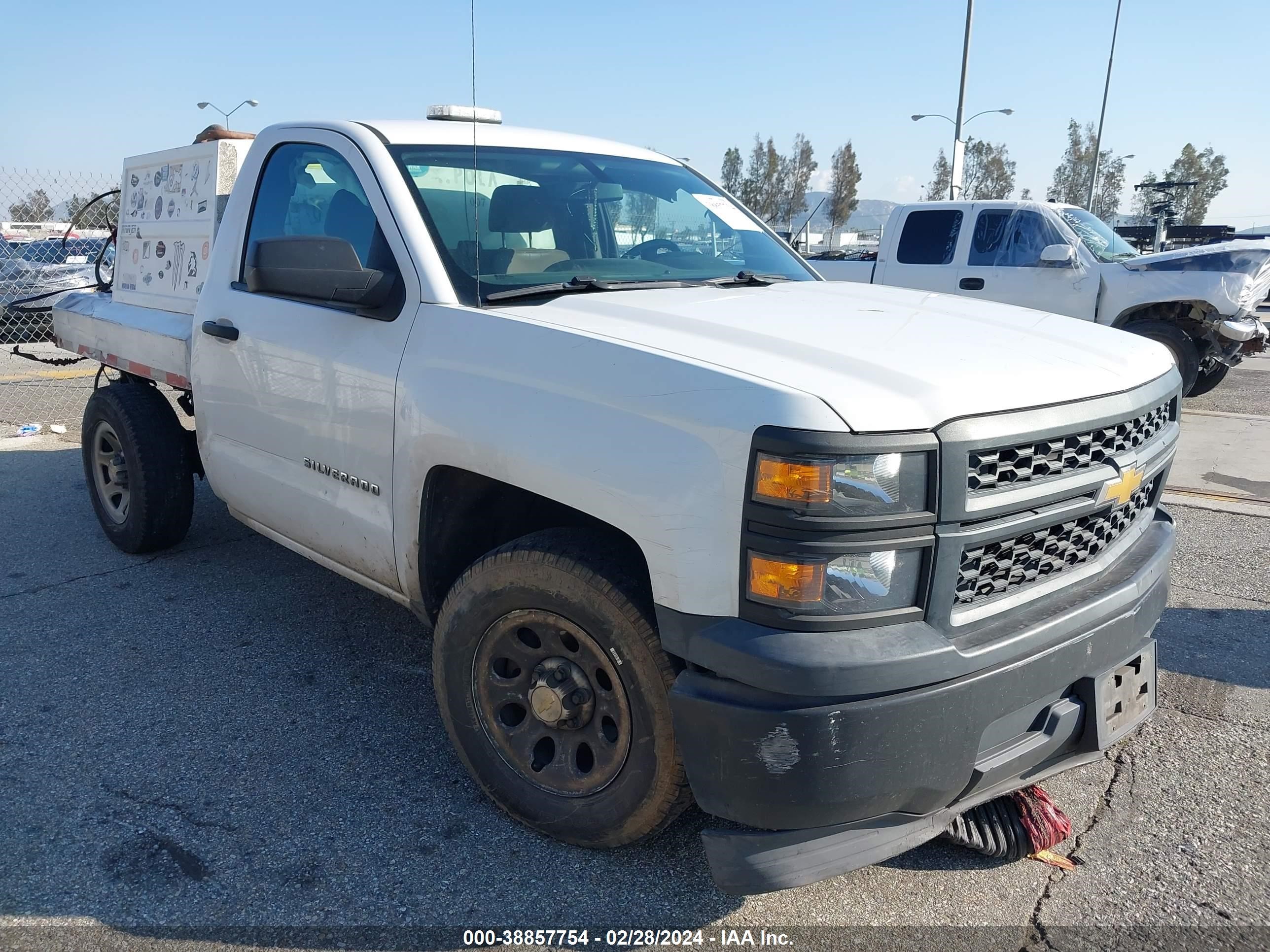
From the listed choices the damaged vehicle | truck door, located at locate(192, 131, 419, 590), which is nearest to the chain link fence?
the damaged vehicle

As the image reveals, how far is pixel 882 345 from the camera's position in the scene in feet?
7.97

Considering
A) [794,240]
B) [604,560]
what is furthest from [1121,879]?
[794,240]

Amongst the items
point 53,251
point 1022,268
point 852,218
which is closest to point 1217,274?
point 1022,268

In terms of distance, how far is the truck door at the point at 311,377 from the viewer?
303 cm

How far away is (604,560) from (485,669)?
58cm

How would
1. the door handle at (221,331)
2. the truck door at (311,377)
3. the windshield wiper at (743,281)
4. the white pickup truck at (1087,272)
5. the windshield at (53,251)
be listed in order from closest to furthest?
the truck door at (311,377) < the windshield wiper at (743,281) < the door handle at (221,331) < the white pickup truck at (1087,272) < the windshield at (53,251)

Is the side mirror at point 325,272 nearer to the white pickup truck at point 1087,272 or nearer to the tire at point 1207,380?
the white pickup truck at point 1087,272

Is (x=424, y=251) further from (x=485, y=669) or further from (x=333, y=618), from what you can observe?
(x=333, y=618)

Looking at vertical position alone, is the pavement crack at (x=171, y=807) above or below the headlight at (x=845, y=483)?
below

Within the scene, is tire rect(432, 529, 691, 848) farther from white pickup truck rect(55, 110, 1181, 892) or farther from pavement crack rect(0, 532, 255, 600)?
pavement crack rect(0, 532, 255, 600)

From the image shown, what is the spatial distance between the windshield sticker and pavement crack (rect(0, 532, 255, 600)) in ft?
10.3

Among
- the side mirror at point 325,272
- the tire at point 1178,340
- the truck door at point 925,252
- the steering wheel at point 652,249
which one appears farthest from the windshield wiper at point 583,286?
the tire at point 1178,340

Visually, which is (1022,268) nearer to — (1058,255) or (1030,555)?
(1058,255)

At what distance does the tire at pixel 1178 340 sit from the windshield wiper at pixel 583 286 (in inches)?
310
